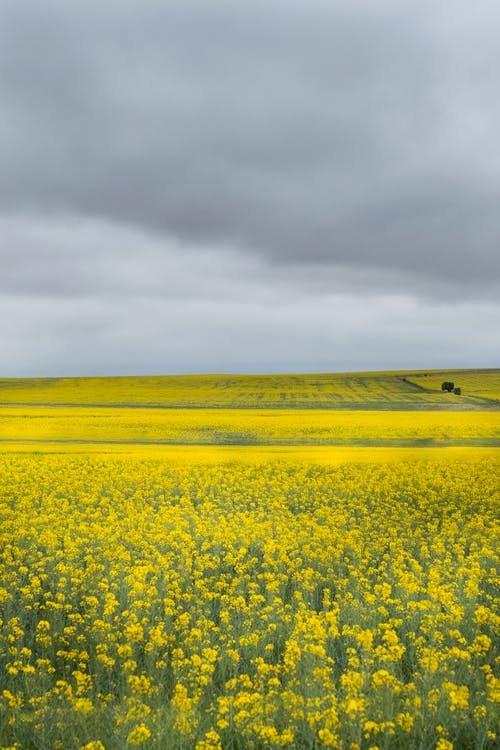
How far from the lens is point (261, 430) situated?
38406mm

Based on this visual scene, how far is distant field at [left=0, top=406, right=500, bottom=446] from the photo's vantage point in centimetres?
3522

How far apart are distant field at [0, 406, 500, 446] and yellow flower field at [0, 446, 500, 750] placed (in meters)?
16.6

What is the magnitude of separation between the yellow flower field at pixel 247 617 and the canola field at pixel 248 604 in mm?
42

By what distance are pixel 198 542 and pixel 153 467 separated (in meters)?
9.21

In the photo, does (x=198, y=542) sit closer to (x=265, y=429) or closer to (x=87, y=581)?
(x=87, y=581)

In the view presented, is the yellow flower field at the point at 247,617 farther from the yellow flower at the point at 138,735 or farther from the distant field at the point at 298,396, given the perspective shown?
the distant field at the point at 298,396

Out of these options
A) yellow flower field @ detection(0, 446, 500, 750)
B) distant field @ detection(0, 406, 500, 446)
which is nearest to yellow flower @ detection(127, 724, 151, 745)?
yellow flower field @ detection(0, 446, 500, 750)

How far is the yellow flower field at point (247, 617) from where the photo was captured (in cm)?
641

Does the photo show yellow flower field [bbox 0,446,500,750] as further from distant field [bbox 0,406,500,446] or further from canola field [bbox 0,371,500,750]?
distant field [bbox 0,406,500,446]

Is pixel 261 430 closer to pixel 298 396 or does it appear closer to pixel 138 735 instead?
pixel 138 735

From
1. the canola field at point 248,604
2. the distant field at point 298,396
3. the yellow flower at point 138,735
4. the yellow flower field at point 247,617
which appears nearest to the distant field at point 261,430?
the canola field at point 248,604

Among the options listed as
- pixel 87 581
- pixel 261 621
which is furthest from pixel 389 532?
pixel 87 581

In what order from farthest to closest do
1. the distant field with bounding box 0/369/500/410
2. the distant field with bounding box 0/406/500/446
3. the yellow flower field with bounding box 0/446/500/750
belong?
1. the distant field with bounding box 0/369/500/410
2. the distant field with bounding box 0/406/500/446
3. the yellow flower field with bounding box 0/446/500/750

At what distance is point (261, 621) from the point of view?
8898 millimetres
